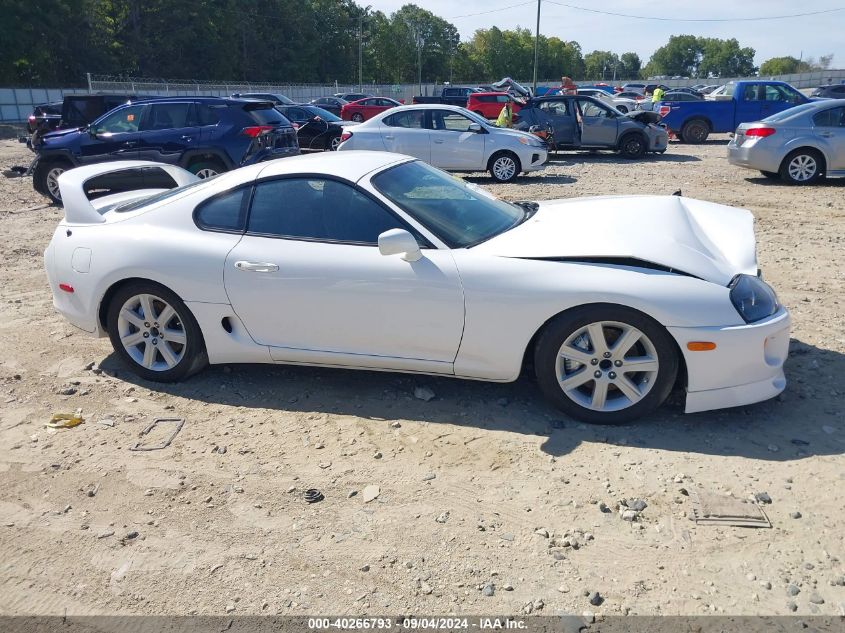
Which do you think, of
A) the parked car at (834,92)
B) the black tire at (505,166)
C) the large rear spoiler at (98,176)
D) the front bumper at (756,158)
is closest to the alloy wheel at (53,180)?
the large rear spoiler at (98,176)

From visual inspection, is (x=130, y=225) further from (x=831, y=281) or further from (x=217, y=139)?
(x=217, y=139)

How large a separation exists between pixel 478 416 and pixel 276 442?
118cm

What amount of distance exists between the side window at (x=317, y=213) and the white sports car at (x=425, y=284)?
0.01 meters

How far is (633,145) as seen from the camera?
1759cm

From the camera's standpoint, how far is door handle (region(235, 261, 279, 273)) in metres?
4.23

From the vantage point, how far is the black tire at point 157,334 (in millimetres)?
4508

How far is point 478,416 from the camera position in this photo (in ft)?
13.5

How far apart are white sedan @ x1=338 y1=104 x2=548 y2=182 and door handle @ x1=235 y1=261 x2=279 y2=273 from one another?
10.3m

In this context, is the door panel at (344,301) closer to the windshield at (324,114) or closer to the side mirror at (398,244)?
the side mirror at (398,244)

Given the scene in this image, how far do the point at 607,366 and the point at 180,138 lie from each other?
9.74m

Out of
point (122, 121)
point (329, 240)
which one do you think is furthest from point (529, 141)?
point (329, 240)

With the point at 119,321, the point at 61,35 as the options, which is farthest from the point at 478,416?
the point at 61,35

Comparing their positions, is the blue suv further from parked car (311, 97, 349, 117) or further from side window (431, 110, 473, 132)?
parked car (311, 97, 349, 117)

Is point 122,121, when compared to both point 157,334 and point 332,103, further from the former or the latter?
point 332,103
